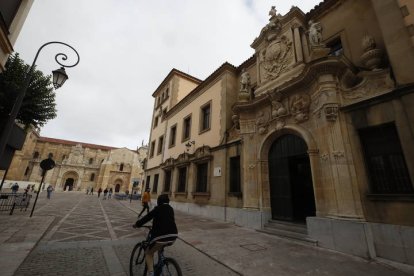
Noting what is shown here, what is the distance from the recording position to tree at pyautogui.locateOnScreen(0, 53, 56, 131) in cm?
863

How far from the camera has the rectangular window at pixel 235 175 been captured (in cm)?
1064

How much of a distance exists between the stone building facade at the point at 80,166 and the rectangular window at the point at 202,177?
40409 millimetres

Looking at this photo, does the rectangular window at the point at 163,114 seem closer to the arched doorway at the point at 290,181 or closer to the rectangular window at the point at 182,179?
the rectangular window at the point at 182,179

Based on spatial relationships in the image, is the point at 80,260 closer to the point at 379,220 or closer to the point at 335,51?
the point at 379,220

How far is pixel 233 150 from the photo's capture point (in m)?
11.1

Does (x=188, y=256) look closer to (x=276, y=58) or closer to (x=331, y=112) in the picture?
(x=331, y=112)

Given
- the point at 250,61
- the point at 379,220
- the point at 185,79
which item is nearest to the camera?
the point at 379,220

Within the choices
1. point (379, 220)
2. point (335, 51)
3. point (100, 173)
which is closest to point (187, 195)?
point (379, 220)

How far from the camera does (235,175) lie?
1094cm

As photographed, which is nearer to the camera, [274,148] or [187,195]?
[274,148]

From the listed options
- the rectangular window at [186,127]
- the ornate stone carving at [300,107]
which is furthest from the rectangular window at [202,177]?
the ornate stone carving at [300,107]

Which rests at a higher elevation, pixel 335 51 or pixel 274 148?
pixel 335 51

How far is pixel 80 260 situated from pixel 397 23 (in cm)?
1048

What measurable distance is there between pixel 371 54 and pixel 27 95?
47.0ft
